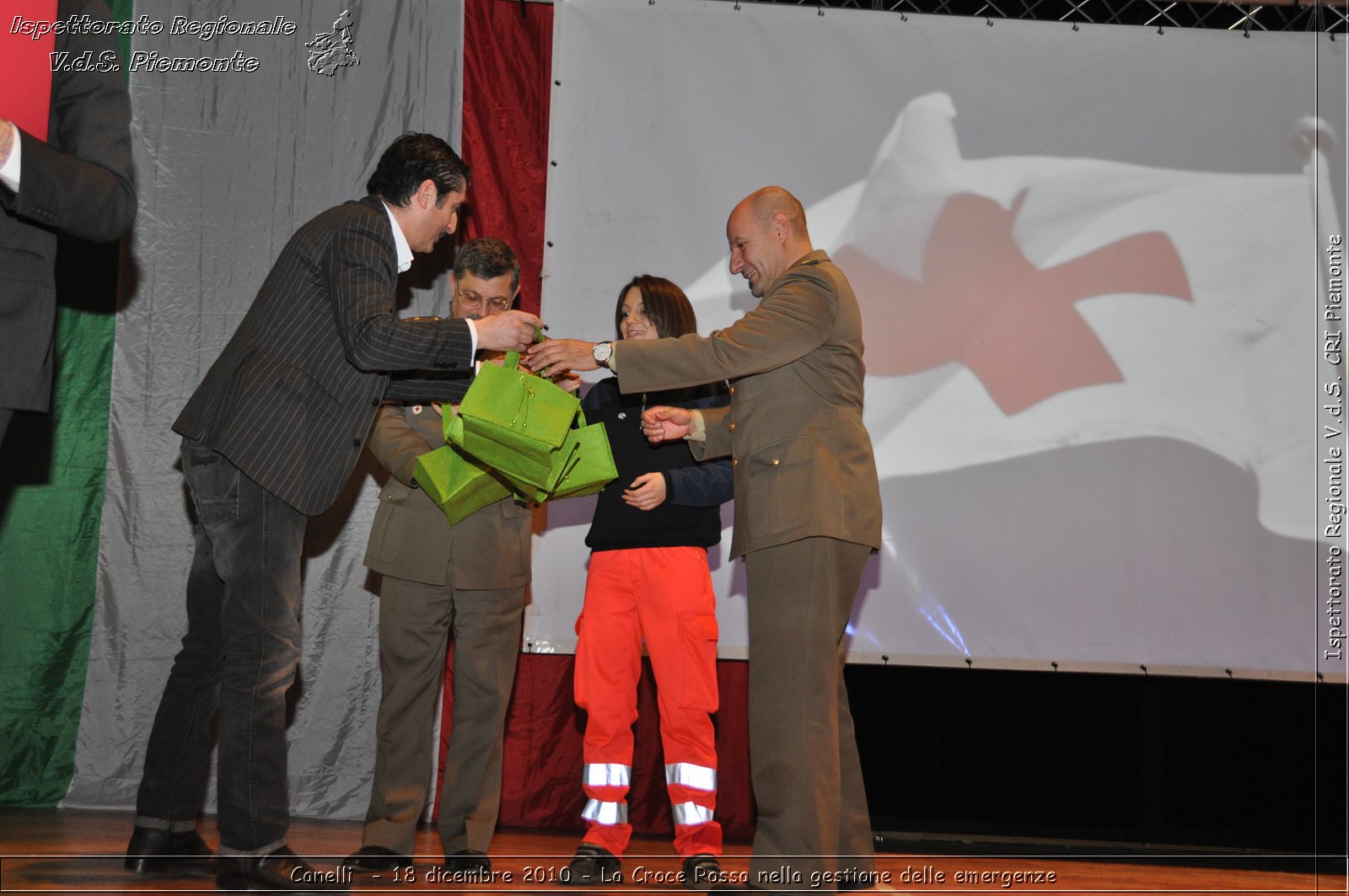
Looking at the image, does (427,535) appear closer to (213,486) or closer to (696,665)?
(213,486)

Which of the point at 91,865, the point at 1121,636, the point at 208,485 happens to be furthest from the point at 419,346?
the point at 1121,636

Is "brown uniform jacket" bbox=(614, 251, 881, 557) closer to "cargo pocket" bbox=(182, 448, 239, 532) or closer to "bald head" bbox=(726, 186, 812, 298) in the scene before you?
"bald head" bbox=(726, 186, 812, 298)

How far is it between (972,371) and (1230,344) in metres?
1.09

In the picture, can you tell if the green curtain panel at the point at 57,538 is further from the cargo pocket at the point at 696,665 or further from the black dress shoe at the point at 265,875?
the cargo pocket at the point at 696,665

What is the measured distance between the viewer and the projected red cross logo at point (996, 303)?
4.31m

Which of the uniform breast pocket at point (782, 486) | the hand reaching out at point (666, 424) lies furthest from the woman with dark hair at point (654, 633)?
the uniform breast pocket at point (782, 486)

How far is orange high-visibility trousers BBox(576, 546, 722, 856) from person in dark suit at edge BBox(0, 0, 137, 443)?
71.8 inches

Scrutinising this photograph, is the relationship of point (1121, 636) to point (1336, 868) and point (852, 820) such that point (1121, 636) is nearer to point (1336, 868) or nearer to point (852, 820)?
point (1336, 868)

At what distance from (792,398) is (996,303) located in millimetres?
1795

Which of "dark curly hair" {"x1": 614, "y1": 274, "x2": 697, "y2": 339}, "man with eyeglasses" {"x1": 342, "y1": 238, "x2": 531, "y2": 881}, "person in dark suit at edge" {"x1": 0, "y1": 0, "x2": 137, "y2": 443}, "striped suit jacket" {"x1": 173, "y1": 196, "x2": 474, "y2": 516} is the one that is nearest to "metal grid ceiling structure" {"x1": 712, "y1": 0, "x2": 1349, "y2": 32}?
"dark curly hair" {"x1": 614, "y1": 274, "x2": 697, "y2": 339}

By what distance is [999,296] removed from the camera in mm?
4352

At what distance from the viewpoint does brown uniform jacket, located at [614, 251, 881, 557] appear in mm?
2820

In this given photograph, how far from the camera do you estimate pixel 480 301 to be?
3.45 metres

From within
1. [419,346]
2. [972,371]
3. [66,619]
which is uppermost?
[972,371]
